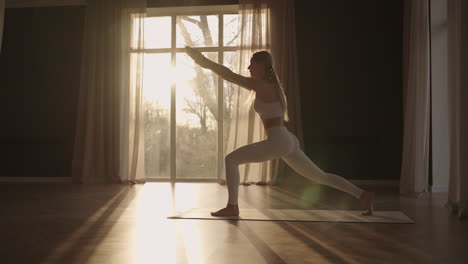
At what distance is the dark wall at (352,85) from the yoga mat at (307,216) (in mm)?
2394

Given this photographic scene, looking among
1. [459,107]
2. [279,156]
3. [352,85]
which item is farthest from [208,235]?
[352,85]

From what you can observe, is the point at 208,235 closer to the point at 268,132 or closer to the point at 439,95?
the point at 268,132

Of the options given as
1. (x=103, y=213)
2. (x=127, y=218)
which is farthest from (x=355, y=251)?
(x=103, y=213)

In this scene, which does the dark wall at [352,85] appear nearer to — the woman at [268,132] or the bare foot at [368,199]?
the bare foot at [368,199]

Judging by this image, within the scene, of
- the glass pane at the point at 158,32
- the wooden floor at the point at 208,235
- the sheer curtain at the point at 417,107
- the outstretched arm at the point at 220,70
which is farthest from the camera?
the glass pane at the point at 158,32

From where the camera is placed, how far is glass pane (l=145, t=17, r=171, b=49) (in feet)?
20.7

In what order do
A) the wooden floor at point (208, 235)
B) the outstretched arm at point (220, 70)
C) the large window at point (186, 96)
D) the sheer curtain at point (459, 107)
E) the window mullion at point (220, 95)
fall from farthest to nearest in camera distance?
the large window at point (186, 96) → the window mullion at point (220, 95) → the sheer curtain at point (459, 107) → the outstretched arm at point (220, 70) → the wooden floor at point (208, 235)

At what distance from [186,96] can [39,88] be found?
2090 mm

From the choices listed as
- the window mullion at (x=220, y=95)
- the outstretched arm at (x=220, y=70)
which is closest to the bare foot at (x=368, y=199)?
the outstretched arm at (x=220, y=70)

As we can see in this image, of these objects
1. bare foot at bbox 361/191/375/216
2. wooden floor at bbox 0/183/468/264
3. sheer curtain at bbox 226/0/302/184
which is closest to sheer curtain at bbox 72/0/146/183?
sheer curtain at bbox 226/0/302/184

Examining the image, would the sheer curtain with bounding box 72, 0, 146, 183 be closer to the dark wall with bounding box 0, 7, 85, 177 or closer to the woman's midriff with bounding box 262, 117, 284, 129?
the dark wall with bounding box 0, 7, 85, 177

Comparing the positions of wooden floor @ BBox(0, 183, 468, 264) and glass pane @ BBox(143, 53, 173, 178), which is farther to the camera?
glass pane @ BBox(143, 53, 173, 178)

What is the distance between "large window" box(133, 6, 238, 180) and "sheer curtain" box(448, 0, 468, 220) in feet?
10.9

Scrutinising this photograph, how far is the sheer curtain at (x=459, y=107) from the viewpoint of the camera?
9.82ft
